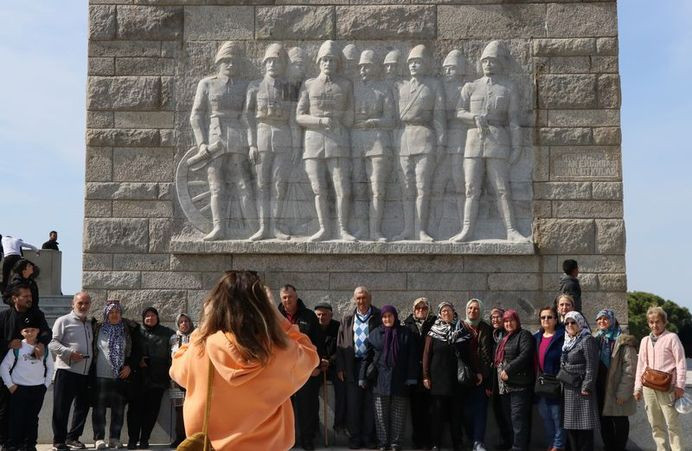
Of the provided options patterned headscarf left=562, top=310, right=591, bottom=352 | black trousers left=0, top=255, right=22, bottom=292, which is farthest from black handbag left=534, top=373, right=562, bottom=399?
black trousers left=0, top=255, right=22, bottom=292

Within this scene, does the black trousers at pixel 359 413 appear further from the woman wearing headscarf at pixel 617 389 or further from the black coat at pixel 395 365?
the woman wearing headscarf at pixel 617 389

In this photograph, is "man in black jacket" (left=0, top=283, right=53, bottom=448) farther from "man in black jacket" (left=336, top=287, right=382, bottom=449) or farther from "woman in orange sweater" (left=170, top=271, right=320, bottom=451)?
"woman in orange sweater" (left=170, top=271, right=320, bottom=451)

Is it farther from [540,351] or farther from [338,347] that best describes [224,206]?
[540,351]

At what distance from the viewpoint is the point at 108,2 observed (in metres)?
11.2

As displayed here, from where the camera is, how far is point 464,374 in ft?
30.8

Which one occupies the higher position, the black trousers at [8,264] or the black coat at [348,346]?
the black trousers at [8,264]

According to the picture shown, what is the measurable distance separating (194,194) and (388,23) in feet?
9.09

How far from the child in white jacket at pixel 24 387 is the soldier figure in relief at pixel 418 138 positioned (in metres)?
3.90

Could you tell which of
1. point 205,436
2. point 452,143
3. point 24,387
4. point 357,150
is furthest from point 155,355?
point 205,436

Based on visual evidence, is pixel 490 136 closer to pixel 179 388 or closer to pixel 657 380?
pixel 657 380

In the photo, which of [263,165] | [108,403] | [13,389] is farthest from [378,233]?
[13,389]

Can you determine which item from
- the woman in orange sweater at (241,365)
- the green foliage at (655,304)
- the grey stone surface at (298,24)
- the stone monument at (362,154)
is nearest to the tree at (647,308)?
the green foliage at (655,304)

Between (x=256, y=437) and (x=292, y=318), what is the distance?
5717 millimetres

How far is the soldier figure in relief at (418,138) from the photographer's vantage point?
10.8 metres
